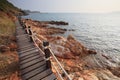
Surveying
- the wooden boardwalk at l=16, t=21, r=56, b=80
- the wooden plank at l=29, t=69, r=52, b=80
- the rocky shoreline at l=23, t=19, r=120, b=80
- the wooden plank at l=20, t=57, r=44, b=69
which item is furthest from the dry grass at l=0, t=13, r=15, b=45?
the wooden plank at l=29, t=69, r=52, b=80

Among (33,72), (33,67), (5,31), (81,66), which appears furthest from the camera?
(5,31)

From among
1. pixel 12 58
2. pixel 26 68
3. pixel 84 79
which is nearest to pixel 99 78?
pixel 84 79

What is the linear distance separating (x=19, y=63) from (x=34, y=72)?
1.78 meters

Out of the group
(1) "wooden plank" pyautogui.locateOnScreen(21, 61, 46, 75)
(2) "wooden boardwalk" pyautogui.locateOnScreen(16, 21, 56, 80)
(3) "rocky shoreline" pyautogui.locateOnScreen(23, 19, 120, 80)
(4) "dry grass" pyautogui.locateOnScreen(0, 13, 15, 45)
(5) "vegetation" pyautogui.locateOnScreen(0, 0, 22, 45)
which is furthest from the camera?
(5) "vegetation" pyautogui.locateOnScreen(0, 0, 22, 45)

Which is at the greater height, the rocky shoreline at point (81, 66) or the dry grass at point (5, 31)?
the dry grass at point (5, 31)

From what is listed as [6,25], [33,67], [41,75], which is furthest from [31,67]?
[6,25]

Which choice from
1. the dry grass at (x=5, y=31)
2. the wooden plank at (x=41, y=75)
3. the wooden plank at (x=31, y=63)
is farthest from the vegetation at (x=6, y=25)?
the wooden plank at (x=41, y=75)

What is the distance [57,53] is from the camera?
13.3m

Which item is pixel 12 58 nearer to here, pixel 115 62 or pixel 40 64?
pixel 40 64

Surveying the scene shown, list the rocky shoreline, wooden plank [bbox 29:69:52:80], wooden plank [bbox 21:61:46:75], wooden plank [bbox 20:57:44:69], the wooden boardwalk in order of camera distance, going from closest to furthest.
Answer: wooden plank [bbox 29:69:52:80]
the wooden boardwalk
wooden plank [bbox 21:61:46:75]
wooden plank [bbox 20:57:44:69]
the rocky shoreline

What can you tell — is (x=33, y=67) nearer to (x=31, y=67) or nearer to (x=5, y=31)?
(x=31, y=67)

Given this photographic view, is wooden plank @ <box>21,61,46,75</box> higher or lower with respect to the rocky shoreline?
higher

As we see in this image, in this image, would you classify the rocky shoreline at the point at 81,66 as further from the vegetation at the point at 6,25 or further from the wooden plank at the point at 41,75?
the vegetation at the point at 6,25

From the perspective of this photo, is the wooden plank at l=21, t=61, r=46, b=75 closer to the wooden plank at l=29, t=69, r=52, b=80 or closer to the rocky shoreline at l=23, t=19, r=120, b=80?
the wooden plank at l=29, t=69, r=52, b=80
